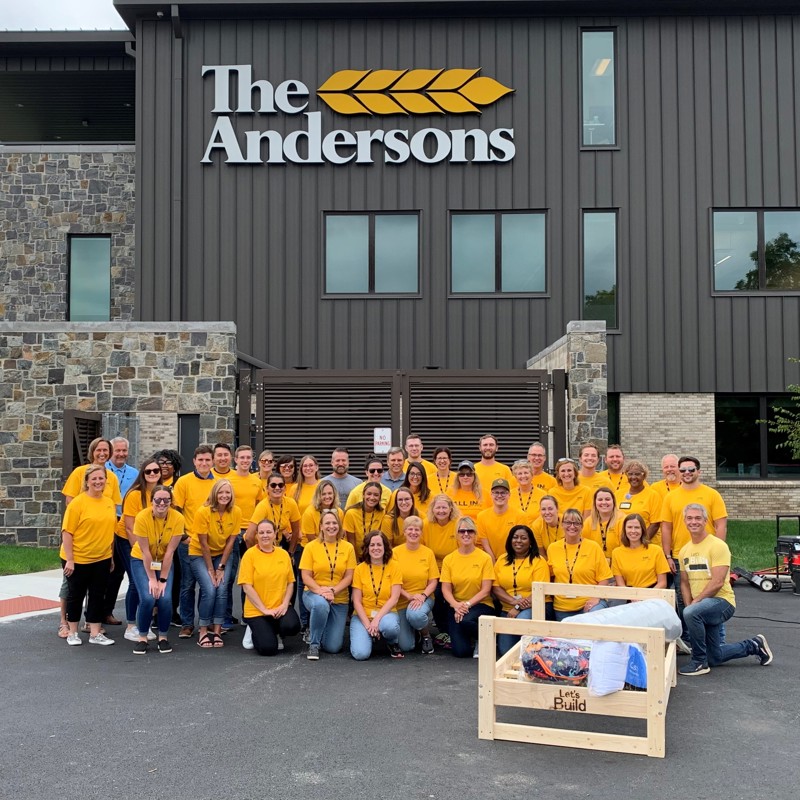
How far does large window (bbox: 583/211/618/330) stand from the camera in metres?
18.6

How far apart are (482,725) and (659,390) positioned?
13.7 meters

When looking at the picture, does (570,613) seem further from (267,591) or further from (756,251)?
(756,251)

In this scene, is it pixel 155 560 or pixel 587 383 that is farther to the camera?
pixel 587 383

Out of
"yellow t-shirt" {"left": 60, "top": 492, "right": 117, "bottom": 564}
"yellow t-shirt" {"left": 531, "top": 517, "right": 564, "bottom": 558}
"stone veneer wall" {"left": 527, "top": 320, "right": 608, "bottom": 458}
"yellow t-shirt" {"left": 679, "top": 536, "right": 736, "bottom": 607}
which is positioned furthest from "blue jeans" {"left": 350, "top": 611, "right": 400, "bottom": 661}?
"stone veneer wall" {"left": 527, "top": 320, "right": 608, "bottom": 458}

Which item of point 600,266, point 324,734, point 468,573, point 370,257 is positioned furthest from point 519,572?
point 600,266

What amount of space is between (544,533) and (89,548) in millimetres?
4260

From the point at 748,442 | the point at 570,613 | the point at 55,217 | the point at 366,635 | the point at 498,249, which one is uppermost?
the point at 55,217

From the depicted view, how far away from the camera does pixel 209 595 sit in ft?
27.7

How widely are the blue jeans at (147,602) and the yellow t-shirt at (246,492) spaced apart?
4.08ft

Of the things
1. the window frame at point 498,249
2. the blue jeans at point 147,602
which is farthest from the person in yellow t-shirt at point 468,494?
the window frame at point 498,249

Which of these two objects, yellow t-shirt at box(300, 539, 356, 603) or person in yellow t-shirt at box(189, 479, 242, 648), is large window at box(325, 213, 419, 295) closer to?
person in yellow t-shirt at box(189, 479, 242, 648)

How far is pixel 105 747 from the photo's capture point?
17.7 feet

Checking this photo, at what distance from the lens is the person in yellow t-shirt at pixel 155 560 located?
7.98m

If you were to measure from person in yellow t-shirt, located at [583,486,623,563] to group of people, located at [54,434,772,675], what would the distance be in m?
0.02
